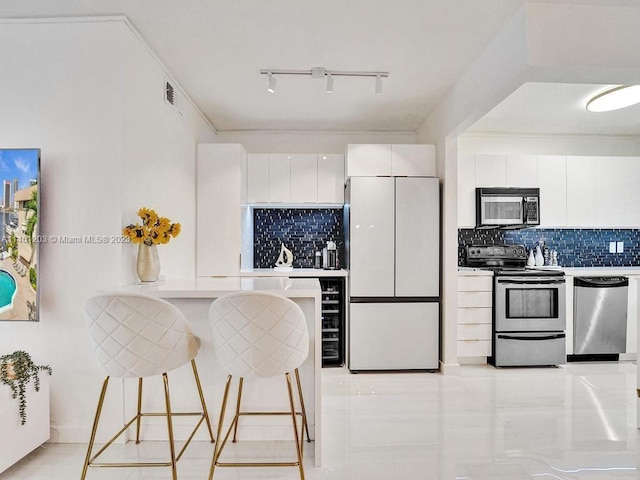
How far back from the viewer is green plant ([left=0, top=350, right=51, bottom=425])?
208cm

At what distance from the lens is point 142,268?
2.50 meters

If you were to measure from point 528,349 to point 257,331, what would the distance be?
325 cm

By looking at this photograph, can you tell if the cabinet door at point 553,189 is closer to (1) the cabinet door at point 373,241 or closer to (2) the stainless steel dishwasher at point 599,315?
(2) the stainless steel dishwasher at point 599,315

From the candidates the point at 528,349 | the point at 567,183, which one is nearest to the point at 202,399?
the point at 528,349

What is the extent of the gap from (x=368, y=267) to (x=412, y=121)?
5.73 ft

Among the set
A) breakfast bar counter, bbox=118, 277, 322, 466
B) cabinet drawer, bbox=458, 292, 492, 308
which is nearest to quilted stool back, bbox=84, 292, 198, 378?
breakfast bar counter, bbox=118, 277, 322, 466

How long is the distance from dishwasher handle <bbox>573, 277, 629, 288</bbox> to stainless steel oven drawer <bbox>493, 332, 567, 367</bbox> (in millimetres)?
575

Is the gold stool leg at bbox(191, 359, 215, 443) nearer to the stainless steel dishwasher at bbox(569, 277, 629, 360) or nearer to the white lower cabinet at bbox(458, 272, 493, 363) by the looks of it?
the white lower cabinet at bbox(458, 272, 493, 363)

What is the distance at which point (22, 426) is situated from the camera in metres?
2.11

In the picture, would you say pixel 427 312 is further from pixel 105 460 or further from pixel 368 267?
pixel 105 460

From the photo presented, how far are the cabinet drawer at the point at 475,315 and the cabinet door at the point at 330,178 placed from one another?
171 cm

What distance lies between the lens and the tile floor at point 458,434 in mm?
2133

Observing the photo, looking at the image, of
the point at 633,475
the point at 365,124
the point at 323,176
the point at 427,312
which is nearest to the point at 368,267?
the point at 427,312

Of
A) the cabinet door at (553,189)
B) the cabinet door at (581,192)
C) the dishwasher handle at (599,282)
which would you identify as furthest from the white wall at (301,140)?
the dishwasher handle at (599,282)
